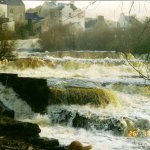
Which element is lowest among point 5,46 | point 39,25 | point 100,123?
point 100,123

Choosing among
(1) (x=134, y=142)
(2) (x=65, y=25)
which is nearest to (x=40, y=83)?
(1) (x=134, y=142)

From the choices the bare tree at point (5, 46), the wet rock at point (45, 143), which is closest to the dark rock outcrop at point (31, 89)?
the wet rock at point (45, 143)

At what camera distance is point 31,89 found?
15.5 m

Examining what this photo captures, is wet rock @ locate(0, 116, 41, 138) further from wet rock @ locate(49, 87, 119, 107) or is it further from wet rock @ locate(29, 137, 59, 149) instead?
wet rock @ locate(49, 87, 119, 107)

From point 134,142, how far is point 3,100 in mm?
4987

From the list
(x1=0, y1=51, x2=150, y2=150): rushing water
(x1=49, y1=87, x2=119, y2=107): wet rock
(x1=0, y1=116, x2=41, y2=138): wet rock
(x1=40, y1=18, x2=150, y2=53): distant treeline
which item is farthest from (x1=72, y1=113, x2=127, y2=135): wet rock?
(x1=40, y1=18, x2=150, y2=53): distant treeline

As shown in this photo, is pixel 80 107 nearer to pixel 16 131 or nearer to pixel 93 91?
pixel 93 91

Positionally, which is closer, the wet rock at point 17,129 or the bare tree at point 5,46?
the wet rock at point 17,129

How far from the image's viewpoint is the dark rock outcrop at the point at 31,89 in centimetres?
A: 1512

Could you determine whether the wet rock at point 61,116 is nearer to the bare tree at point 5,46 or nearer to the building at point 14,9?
the bare tree at point 5,46

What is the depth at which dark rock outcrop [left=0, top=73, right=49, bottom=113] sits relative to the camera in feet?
49.6

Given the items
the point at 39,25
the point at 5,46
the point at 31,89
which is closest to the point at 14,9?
the point at 39,25

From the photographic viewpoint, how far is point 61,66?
82.9 ft

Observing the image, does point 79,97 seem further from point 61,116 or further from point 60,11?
point 60,11
